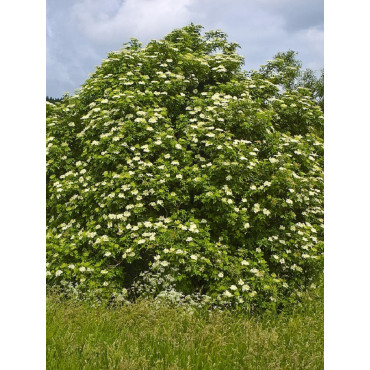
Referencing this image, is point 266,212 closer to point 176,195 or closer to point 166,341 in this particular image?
point 176,195

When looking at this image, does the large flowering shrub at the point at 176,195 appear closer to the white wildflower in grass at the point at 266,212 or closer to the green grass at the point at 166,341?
the white wildflower in grass at the point at 266,212

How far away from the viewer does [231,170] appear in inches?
236

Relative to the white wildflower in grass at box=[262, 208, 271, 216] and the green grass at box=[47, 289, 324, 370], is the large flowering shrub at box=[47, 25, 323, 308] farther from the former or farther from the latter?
the green grass at box=[47, 289, 324, 370]

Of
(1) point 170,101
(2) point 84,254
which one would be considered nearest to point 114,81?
(1) point 170,101

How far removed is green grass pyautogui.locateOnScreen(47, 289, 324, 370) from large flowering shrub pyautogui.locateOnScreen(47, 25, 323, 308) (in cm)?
63

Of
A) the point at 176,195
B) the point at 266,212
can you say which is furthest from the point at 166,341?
the point at 266,212

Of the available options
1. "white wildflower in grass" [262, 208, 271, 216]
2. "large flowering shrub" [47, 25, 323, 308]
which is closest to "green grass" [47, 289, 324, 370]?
"large flowering shrub" [47, 25, 323, 308]

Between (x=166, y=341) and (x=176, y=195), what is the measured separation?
2.39 metres

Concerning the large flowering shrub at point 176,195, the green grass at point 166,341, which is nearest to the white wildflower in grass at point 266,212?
the large flowering shrub at point 176,195

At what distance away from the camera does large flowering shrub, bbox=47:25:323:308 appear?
5414mm

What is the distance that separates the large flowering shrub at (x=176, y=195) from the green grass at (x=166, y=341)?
24.8 inches
